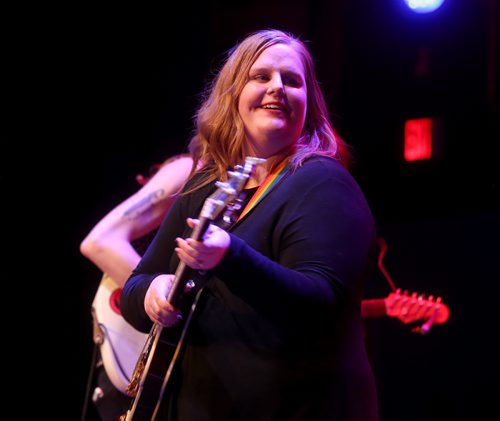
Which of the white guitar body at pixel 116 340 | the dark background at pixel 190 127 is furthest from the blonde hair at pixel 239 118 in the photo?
the dark background at pixel 190 127

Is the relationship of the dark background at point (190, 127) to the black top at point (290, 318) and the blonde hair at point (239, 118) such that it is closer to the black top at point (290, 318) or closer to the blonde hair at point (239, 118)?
the blonde hair at point (239, 118)

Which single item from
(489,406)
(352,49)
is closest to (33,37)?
(352,49)

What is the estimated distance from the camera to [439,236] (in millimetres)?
3236

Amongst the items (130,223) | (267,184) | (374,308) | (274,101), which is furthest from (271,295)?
(374,308)

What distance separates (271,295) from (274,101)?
2.17 feet

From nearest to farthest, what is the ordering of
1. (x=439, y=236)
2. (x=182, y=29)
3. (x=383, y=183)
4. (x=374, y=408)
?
(x=374, y=408)
(x=439, y=236)
(x=383, y=183)
(x=182, y=29)

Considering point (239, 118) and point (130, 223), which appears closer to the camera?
point (239, 118)

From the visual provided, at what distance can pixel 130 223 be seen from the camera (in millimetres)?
2766

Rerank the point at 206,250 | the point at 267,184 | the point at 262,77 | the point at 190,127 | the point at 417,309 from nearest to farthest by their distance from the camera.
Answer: the point at 206,250, the point at 267,184, the point at 262,77, the point at 417,309, the point at 190,127

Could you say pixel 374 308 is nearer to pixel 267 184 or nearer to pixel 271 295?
pixel 267 184

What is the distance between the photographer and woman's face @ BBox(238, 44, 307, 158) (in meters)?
1.72

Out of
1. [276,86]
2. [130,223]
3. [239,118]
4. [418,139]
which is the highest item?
[276,86]

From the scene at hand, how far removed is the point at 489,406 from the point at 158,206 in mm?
1833

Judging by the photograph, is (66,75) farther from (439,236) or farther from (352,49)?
(439,236)
